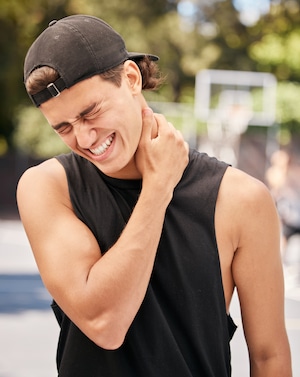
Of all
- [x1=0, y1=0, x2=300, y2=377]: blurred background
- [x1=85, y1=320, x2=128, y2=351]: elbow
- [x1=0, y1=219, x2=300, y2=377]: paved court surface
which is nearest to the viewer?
[x1=85, y1=320, x2=128, y2=351]: elbow

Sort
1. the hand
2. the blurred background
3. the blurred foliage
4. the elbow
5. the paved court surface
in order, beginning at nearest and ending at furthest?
the elbow
the hand
the paved court surface
the blurred background
the blurred foliage

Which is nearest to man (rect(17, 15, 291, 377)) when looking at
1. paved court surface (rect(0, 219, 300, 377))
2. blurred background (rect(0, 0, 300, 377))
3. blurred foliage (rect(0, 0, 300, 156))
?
paved court surface (rect(0, 219, 300, 377))

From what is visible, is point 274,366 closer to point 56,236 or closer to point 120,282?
point 120,282

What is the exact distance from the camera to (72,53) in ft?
6.75

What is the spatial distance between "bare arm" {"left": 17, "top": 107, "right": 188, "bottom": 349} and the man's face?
73 mm

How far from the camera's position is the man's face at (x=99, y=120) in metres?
2.07

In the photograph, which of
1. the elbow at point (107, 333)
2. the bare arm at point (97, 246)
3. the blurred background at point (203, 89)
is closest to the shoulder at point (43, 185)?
the bare arm at point (97, 246)

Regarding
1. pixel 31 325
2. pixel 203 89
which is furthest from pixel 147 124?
pixel 203 89

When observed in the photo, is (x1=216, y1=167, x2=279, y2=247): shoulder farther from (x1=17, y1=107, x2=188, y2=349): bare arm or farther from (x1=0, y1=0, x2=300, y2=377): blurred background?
(x1=0, y1=0, x2=300, y2=377): blurred background

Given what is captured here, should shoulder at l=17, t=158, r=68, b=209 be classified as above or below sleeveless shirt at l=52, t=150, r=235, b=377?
above

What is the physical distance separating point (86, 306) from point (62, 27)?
0.68 meters

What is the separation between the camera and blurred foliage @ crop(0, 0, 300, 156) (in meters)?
35.7

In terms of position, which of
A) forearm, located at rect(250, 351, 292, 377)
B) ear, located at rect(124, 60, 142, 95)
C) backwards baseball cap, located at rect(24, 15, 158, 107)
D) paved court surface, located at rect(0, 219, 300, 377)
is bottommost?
paved court surface, located at rect(0, 219, 300, 377)

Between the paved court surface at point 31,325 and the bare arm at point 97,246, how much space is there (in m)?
1.27
